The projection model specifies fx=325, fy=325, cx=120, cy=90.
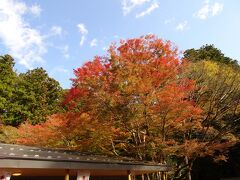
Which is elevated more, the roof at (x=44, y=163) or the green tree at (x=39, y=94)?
the green tree at (x=39, y=94)

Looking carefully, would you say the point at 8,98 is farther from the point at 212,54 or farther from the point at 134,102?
the point at 134,102

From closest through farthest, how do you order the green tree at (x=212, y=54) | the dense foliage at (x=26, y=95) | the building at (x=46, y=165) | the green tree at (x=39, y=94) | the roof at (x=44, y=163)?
the roof at (x=44, y=163), the building at (x=46, y=165), the green tree at (x=212, y=54), the dense foliage at (x=26, y=95), the green tree at (x=39, y=94)

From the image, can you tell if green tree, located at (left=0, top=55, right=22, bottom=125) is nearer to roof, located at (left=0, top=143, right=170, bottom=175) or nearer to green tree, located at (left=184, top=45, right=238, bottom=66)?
green tree, located at (left=184, top=45, right=238, bottom=66)

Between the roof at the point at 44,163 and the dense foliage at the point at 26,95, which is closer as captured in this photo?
the roof at the point at 44,163

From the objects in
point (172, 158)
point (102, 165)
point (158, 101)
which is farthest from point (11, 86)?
point (102, 165)

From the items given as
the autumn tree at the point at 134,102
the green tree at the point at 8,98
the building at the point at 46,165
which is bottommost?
the building at the point at 46,165

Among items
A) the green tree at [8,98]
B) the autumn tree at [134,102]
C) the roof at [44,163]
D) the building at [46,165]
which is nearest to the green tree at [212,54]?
the autumn tree at [134,102]

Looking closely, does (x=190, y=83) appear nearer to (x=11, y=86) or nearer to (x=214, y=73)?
(x=214, y=73)

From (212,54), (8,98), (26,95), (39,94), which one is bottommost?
(8,98)

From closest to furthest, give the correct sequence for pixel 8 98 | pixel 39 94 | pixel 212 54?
pixel 212 54
pixel 8 98
pixel 39 94

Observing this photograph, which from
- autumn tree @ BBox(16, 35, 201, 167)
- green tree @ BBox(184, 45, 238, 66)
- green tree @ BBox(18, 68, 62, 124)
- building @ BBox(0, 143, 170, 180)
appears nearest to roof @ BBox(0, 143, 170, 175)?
building @ BBox(0, 143, 170, 180)

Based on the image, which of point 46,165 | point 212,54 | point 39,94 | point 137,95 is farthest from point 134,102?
point 39,94

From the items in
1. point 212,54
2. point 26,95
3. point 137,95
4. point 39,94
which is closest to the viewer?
point 137,95

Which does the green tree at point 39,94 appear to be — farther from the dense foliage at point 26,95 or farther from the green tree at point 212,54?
the green tree at point 212,54
